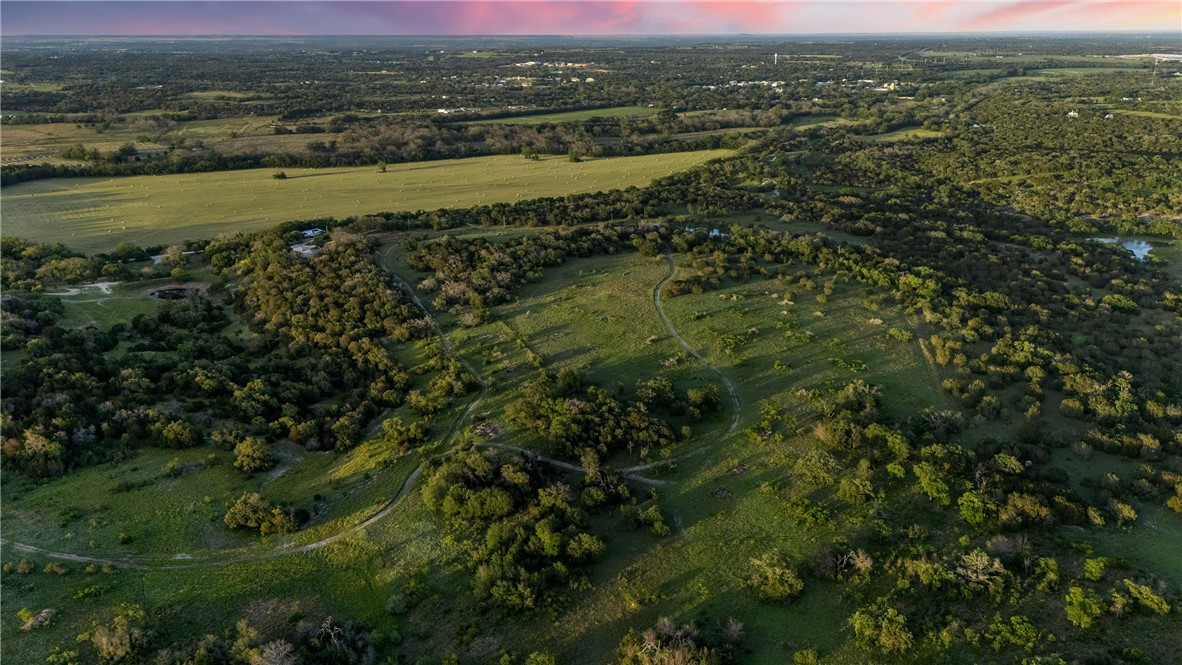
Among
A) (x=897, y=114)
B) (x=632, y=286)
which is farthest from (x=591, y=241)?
(x=897, y=114)

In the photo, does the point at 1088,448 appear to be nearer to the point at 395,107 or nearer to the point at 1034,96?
the point at 395,107

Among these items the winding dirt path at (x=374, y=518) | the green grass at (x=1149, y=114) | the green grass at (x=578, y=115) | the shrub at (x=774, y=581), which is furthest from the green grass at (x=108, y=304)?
the green grass at (x=1149, y=114)

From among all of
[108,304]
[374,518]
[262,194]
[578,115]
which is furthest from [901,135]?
[374,518]

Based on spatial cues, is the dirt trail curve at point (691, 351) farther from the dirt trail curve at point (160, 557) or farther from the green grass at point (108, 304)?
the green grass at point (108, 304)

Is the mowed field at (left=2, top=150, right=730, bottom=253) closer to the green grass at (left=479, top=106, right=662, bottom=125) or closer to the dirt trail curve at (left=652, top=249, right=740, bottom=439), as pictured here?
the dirt trail curve at (left=652, top=249, right=740, bottom=439)

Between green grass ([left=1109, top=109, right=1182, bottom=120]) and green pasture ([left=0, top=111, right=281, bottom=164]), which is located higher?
green grass ([left=1109, top=109, right=1182, bottom=120])

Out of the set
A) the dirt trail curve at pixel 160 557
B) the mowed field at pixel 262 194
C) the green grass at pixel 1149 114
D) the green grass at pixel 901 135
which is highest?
the green grass at pixel 1149 114

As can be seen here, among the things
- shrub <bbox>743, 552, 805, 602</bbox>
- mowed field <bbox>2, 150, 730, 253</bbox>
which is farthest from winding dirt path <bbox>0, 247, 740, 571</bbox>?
mowed field <bbox>2, 150, 730, 253</bbox>
